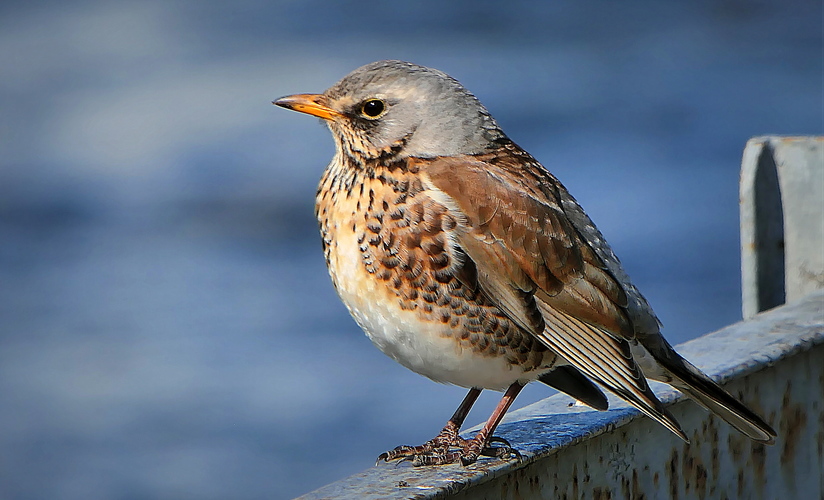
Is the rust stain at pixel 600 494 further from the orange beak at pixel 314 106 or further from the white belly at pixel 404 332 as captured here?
the orange beak at pixel 314 106

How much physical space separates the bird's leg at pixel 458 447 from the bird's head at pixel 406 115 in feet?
2.38

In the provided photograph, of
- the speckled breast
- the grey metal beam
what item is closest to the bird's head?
the speckled breast

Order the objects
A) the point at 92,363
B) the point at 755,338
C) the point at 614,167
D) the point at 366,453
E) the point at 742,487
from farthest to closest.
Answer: the point at 614,167 < the point at 92,363 < the point at 366,453 < the point at 755,338 < the point at 742,487

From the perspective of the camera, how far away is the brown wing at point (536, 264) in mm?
3156

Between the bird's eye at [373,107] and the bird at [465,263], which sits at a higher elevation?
A: the bird's eye at [373,107]

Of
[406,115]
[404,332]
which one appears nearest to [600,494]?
[404,332]

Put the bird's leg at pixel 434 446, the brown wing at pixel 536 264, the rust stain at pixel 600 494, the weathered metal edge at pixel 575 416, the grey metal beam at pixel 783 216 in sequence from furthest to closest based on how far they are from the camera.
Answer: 1. the grey metal beam at pixel 783 216
2. the brown wing at pixel 536 264
3. the bird's leg at pixel 434 446
4. the rust stain at pixel 600 494
5. the weathered metal edge at pixel 575 416

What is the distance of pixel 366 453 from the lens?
6816mm

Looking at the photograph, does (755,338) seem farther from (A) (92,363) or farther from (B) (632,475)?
(A) (92,363)

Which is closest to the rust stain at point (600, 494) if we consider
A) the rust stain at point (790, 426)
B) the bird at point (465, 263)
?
the bird at point (465, 263)

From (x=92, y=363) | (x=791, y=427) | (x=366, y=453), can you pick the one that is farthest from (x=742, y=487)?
(x=92, y=363)

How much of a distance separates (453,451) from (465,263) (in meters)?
0.49

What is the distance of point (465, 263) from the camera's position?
313cm

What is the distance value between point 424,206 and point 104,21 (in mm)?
11867
